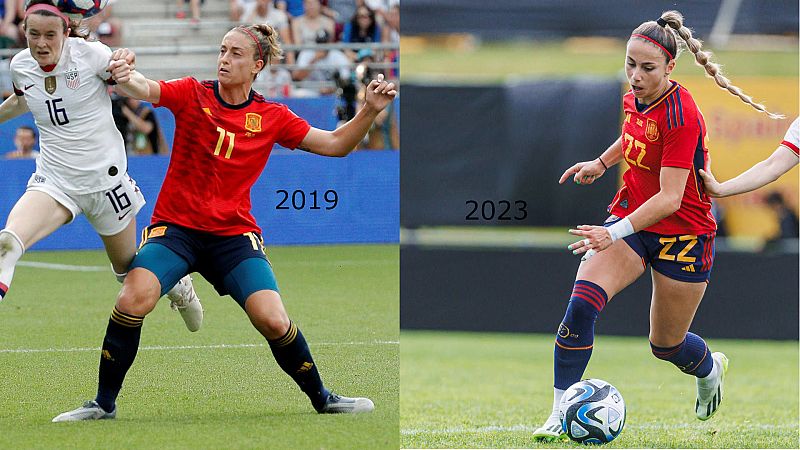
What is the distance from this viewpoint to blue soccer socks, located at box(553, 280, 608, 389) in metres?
5.81

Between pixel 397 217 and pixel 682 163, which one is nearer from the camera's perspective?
pixel 682 163

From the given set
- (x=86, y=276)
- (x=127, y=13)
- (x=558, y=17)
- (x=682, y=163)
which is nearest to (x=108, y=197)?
(x=682, y=163)

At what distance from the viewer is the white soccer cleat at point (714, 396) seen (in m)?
6.67

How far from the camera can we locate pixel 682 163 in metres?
5.66

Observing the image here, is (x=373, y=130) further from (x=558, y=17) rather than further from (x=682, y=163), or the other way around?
(x=682, y=163)

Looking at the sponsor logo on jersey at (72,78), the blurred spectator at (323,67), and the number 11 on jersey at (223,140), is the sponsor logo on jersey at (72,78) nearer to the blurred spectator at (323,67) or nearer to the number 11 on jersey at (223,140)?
the number 11 on jersey at (223,140)

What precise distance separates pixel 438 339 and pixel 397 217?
1.27 metres

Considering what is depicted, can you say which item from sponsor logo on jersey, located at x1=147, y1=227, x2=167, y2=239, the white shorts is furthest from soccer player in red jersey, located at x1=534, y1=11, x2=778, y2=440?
the white shorts

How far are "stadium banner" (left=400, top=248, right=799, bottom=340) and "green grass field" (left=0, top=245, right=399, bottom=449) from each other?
1.03 m

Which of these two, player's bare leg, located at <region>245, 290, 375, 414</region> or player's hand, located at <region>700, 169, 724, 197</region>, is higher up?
player's hand, located at <region>700, 169, 724, 197</region>

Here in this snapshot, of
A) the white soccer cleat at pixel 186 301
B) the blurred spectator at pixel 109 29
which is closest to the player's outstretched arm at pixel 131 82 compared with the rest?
the white soccer cleat at pixel 186 301

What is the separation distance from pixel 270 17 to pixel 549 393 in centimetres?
673

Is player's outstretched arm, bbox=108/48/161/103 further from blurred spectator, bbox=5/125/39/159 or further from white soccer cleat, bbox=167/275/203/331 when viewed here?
blurred spectator, bbox=5/125/39/159

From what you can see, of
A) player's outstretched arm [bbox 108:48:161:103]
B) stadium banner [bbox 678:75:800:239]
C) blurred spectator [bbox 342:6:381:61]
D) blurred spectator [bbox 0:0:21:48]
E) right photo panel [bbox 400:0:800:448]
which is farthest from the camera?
blurred spectator [bbox 342:6:381:61]
